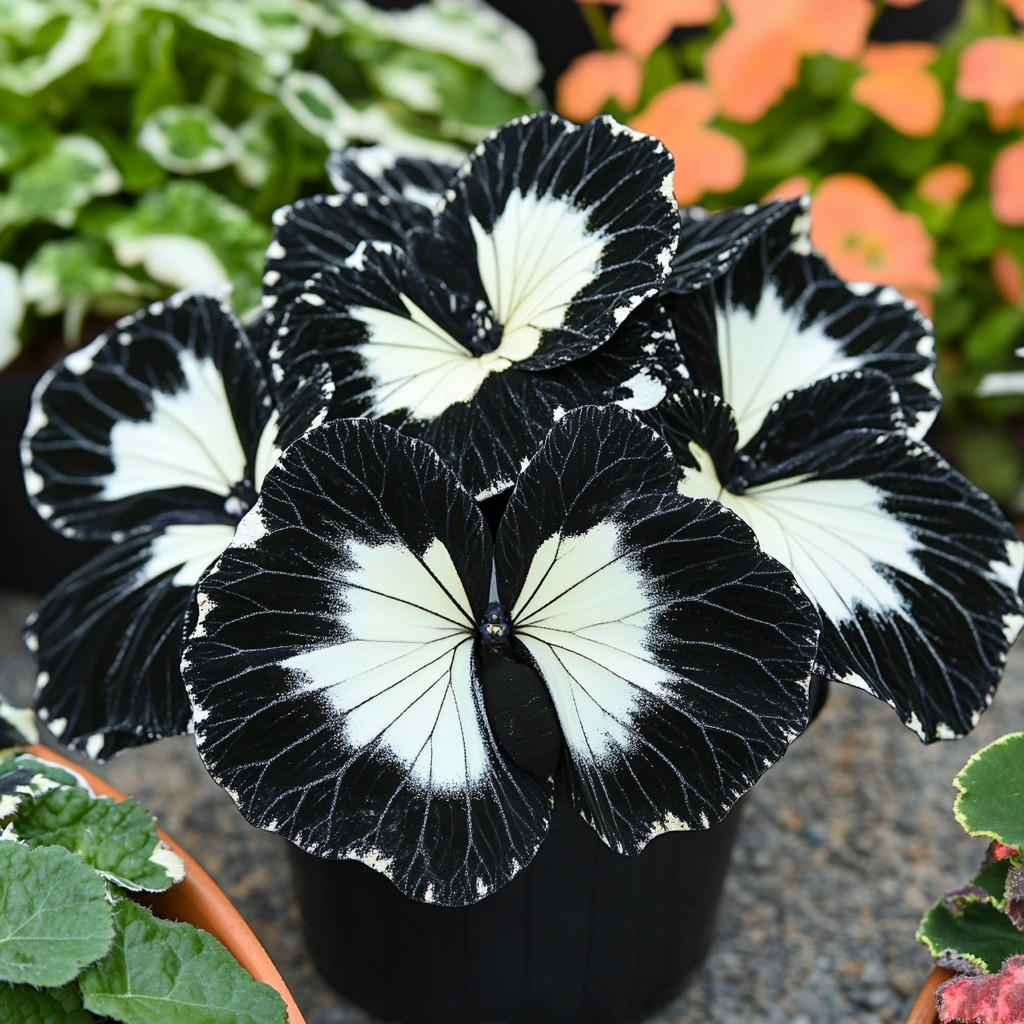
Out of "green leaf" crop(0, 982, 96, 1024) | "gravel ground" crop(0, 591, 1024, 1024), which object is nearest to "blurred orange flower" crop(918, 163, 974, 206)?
"gravel ground" crop(0, 591, 1024, 1024)

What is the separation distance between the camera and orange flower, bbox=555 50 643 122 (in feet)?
5.36

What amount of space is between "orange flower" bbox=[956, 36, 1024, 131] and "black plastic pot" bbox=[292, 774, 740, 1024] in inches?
38.7

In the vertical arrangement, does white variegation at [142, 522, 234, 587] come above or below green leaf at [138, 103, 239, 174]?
below

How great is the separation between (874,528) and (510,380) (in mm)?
241

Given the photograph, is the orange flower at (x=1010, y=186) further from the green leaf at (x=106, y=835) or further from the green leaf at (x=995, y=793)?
the green leaf at (x=106, y=835)

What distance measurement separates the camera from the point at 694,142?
1.47m

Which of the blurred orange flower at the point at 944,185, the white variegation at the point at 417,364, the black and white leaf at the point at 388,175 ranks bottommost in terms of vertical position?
the white variegation at the point at 417,364

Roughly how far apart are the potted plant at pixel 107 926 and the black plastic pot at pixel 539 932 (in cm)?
12

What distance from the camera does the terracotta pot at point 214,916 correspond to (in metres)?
0.67

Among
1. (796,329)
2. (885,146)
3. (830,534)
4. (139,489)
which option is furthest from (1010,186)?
(139,489)

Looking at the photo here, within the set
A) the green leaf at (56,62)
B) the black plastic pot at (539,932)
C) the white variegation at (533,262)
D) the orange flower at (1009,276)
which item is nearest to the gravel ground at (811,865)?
the black plastic pot at (539,932)

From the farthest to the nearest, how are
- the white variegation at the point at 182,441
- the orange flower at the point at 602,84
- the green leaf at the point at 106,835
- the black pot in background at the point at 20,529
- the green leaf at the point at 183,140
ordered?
the orange flower at the point at 602,84 < the green leaf at the point at 183,140 < the black pot in background at the point at 20,529 < the white variegation at the point at 182,441 < the green leaf at the point at 106,835

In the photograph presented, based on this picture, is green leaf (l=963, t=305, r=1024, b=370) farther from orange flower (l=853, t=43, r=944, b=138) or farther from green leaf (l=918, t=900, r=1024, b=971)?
green leaf (l=918, t=900, r=1024, b=971)

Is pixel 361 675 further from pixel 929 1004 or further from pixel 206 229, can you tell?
pixel 206 229
